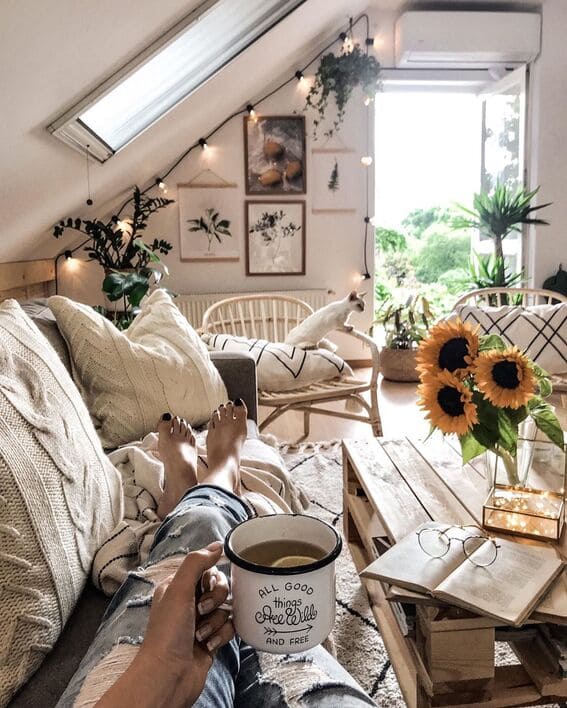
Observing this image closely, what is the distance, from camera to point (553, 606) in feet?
2.96

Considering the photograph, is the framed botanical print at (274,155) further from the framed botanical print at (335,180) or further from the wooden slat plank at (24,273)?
the wooden slat plank at (24,273)

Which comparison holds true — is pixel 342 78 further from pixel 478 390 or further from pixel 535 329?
pixel 478 390

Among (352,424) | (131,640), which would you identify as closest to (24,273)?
(352,424)

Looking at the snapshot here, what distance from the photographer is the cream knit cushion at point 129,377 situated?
1.69 meters

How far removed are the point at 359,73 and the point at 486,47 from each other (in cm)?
87

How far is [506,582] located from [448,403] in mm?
294

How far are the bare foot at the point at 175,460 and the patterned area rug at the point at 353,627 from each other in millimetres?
564

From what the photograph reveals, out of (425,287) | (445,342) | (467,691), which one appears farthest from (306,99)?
(467,691)

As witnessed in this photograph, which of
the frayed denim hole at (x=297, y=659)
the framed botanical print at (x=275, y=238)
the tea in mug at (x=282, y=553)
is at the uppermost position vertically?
the framed botanical print at (x=275, y=238)

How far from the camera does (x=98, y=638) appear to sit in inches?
30.3

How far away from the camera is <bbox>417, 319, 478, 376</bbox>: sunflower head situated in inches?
43.2

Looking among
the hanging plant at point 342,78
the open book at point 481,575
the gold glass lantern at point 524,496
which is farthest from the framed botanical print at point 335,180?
the open book at point 481,575

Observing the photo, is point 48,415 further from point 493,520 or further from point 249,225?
point 249,225

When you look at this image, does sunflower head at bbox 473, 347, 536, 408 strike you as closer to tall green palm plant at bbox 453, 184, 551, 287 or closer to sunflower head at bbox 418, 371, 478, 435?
sunflower head at bbox 418, 371, 478, 435
